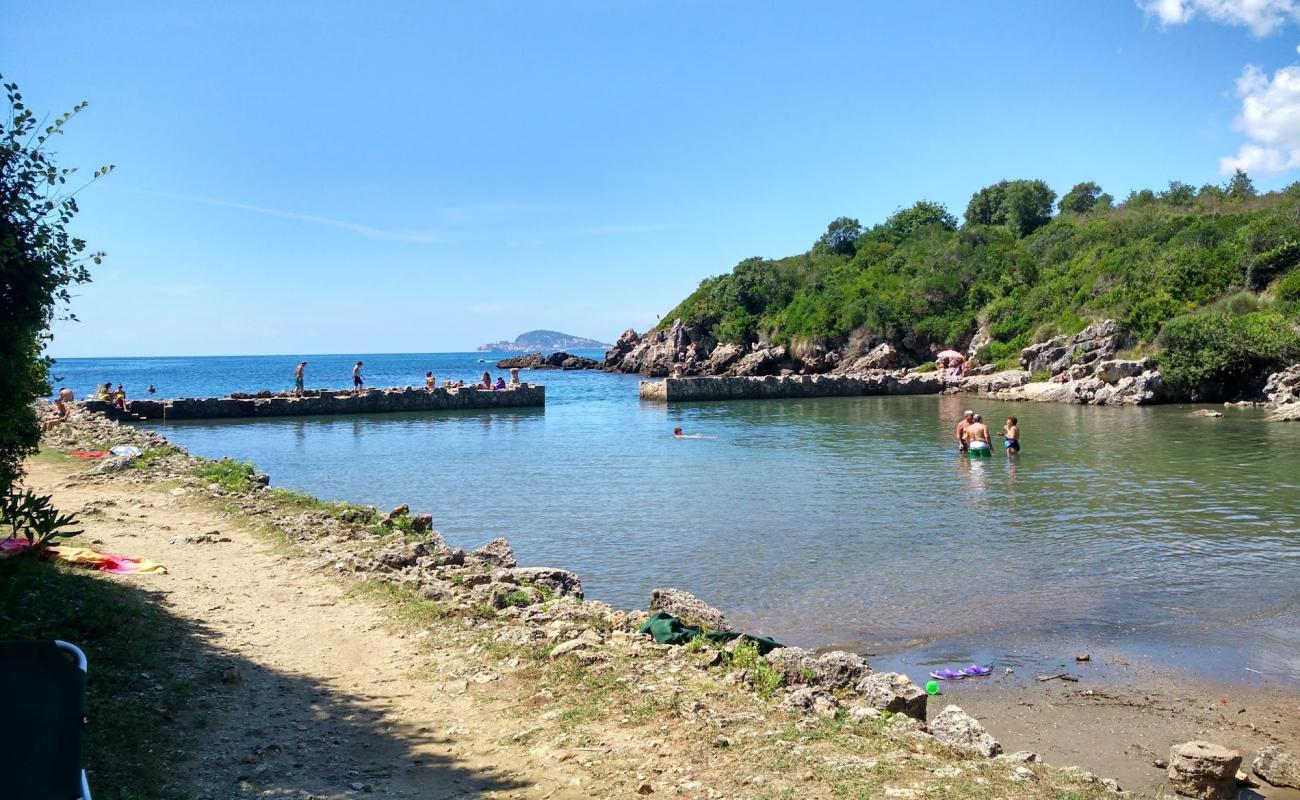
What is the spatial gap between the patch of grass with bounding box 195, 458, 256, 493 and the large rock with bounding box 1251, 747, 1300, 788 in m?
14.7

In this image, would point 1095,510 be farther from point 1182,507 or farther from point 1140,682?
point 1140,682

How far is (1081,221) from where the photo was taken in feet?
229

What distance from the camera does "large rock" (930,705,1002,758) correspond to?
562 cm

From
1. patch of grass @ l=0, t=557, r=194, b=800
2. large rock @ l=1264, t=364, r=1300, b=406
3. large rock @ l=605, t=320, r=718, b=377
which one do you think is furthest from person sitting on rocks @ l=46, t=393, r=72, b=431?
large rock @ l=605, t=320, r=718, b=377

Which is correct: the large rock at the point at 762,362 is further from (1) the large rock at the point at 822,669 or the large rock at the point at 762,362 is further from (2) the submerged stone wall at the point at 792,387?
(1) the large rock at the point at 822,669

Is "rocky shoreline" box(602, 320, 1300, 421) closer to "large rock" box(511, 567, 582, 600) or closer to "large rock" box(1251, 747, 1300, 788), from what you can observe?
"large rock" box(1251, 747, 1300, 788)

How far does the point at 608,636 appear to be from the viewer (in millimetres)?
7652

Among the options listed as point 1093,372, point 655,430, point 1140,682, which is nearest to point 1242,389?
point 1093,372

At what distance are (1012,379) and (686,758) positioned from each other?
155 feet

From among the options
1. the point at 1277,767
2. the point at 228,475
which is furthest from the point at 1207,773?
the point at 228,475

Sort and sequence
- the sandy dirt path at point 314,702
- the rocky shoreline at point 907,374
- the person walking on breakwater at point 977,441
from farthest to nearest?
the rocky shoreline at point 907,374 < the person walking on breakwater at point 977,441 < the sandy dirt path at point 314,702

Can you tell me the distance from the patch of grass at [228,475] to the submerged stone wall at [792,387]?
33734 mm

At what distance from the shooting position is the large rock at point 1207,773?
18.6 feet

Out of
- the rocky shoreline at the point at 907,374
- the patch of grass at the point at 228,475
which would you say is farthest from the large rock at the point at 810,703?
the rocky shoreline at the point at 907,374
